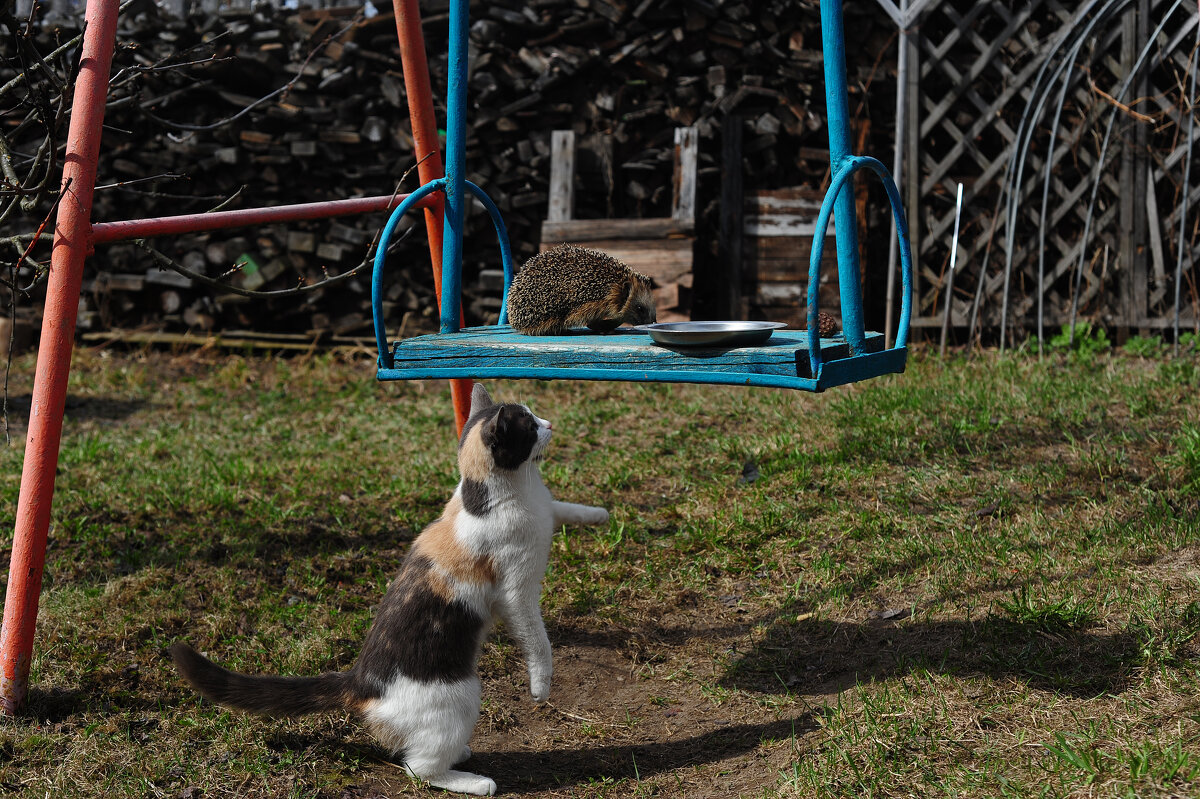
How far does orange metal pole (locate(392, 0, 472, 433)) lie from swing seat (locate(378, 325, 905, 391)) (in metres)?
0.63

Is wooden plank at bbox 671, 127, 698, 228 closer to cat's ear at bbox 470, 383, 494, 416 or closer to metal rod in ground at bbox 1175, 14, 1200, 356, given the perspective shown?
metal rod in ground at bbox 1175, 14, 1200, 356

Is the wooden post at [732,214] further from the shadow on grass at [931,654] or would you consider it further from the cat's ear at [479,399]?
the cat's ear at [479,399]

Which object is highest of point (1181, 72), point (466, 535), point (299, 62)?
point (299, 62)

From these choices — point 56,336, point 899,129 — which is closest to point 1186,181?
point 899,129

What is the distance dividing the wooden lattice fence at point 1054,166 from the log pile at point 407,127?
678 millimetres

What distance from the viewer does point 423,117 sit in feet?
11.8

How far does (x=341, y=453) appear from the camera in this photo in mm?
5797

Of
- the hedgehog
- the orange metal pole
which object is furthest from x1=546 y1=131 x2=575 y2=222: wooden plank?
the hedgehog

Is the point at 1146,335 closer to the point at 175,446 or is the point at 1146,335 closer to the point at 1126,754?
the point at 1126,754

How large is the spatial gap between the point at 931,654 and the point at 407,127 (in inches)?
260

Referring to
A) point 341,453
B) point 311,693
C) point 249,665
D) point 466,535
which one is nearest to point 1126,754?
point 466,535

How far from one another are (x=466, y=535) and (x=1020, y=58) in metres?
6.26

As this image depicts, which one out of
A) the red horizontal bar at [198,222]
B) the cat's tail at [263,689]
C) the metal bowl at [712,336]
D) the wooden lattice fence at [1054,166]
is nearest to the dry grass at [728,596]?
the cat's tail at [263,689]

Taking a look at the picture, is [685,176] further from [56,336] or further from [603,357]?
[56,336]
